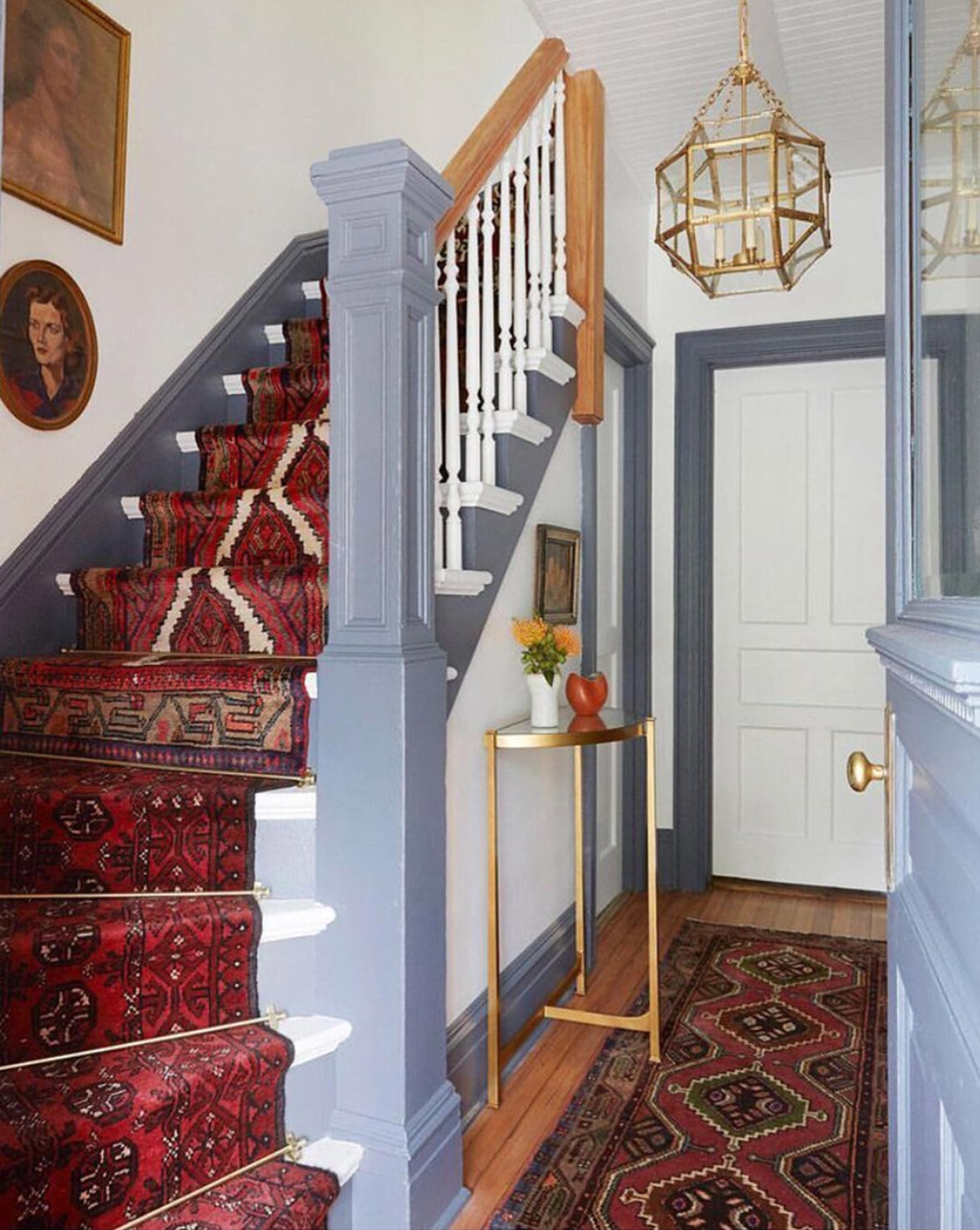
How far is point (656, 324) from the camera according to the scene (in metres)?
3.99

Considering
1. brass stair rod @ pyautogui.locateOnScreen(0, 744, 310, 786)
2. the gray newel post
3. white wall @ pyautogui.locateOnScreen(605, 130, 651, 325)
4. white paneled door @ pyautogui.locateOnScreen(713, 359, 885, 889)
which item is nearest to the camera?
the gray newel post

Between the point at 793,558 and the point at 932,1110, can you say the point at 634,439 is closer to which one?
the point at 793,558

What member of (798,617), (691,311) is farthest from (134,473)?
(798,617)

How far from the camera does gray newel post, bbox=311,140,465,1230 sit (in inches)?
67.3

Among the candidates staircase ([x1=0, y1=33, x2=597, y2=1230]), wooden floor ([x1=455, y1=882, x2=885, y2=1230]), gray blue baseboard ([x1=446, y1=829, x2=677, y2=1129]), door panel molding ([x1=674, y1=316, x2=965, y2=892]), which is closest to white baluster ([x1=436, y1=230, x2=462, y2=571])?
staircase ([x1=0, y1=33, x2=597, y2=1230])

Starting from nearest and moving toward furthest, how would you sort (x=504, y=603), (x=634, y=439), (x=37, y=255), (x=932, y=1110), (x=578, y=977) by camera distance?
1. (x=932, y=1110)
2. (x=37, y=255)
3. (x=504, y=603)
4. (x=578, y=977)
5. (x=634, y=439)

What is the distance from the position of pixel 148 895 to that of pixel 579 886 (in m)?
1.54

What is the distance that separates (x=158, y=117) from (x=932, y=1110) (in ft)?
9.26

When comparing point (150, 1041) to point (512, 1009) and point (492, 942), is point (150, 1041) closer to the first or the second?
point (492, 942)

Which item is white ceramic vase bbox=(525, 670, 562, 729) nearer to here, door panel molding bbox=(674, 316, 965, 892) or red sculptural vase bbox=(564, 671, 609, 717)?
red sculptural vase bbox=(564, 671, 609, 717)

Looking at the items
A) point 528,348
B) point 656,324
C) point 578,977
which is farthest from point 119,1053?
point 656,324

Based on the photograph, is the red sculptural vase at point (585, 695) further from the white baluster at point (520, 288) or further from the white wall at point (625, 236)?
the white wall at point (625, 236)

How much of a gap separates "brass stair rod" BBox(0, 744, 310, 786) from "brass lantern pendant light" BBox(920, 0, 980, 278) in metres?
1.36

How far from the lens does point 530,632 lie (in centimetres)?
236
